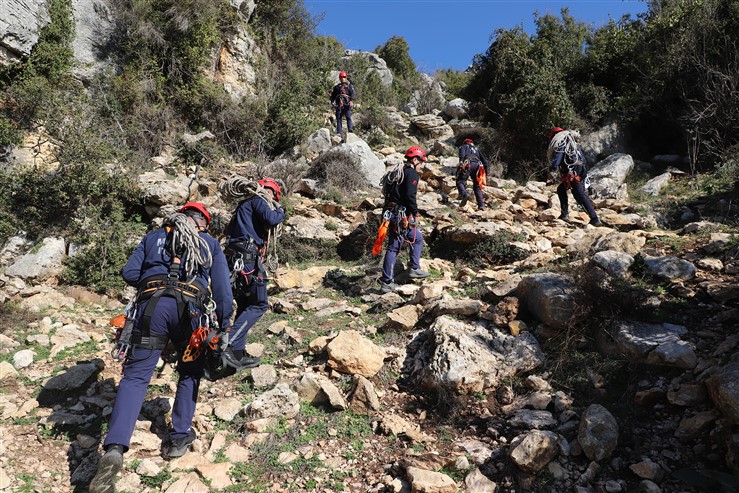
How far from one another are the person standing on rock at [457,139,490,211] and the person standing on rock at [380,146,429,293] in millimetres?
3350

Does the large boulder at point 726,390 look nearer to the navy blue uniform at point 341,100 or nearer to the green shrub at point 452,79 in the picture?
the navy blue uniform at point 341,100

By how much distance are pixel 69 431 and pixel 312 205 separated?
6610 mm

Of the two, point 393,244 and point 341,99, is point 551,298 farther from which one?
point 341,99

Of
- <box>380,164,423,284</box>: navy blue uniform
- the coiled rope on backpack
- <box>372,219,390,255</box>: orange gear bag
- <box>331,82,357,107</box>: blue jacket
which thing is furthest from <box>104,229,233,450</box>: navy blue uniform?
<box>331,82,357,107</box>: blue jacket

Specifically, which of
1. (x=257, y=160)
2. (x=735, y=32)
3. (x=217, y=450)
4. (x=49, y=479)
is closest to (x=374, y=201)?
(x=257, y=160)

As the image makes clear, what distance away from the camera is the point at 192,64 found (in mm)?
12430

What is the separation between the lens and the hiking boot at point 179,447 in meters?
3.31

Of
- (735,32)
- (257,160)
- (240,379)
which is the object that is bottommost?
(240,379)

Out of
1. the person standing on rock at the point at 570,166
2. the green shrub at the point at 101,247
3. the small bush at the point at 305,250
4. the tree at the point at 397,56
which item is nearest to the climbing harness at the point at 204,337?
the green shrub at the point at 101,247

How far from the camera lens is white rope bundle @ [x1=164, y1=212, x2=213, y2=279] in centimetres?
348

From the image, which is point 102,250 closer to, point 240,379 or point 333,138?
point 240,379

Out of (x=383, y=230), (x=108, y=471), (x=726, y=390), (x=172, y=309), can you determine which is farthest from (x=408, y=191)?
(x=108, y=471)

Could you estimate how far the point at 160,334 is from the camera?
10.7 feet

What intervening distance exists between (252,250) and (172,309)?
1.57m
